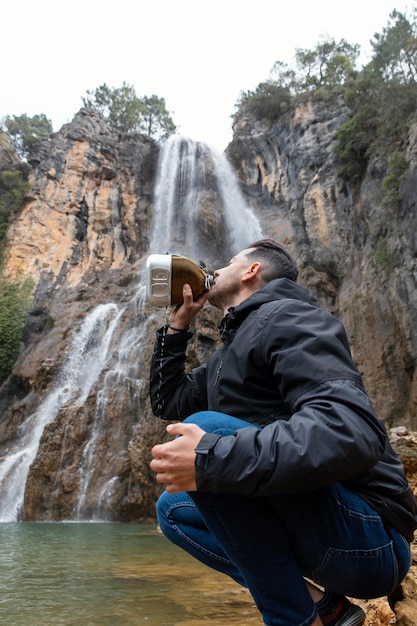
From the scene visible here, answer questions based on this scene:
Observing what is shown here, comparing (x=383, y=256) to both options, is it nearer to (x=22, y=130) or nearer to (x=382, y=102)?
(x=382, y=102)

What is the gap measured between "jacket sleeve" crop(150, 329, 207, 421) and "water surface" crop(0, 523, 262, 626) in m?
1.30

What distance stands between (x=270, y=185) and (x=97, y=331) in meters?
12.2

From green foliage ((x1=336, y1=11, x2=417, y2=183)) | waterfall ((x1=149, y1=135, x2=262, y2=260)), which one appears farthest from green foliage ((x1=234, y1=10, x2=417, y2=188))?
waterfall ((x1=149, y1=135, x2=262, y2=260))

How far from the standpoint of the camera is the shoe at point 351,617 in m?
1.74

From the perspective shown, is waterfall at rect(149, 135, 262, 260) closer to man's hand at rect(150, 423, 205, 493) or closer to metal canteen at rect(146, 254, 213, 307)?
metal canteen at rect(146, 254, 213, 307)

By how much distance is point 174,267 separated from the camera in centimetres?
238

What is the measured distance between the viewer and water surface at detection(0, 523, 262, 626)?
113 inches

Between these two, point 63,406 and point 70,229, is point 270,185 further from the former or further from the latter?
point 63,406

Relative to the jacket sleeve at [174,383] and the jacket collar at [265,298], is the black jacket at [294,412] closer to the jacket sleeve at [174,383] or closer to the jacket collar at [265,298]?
the jacket collar at [265,298]

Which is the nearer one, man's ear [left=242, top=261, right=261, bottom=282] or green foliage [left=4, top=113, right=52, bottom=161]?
man's ear [left=242, top=261, right=261, bottom=282]

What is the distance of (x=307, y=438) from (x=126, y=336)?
1589 cm

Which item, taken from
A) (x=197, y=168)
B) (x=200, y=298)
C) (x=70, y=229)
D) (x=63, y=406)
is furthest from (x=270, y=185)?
(x=200, y=298)

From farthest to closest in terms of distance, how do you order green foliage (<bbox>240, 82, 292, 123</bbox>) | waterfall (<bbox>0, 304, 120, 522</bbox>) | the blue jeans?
1. green foliage (<bbox>240, 82, 292, 123</bbox>)
2. waterfall (<bbox>0, 304, 120, 522</bbox>)
3. the blue jeans

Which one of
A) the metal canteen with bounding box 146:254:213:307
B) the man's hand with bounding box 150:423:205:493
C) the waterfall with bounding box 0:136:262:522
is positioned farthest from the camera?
the waterfall with bounding box 0:136:262:522
